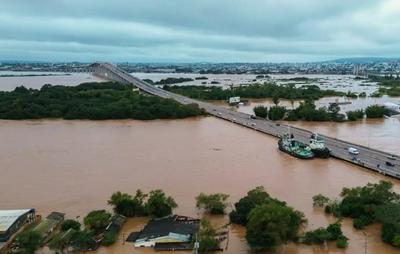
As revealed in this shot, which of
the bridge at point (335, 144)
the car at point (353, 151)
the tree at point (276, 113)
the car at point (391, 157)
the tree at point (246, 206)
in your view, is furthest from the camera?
the tree at point (276, 113)

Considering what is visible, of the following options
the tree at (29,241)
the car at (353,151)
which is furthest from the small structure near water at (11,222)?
the car at (353,151)

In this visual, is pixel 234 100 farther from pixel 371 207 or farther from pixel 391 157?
pixel 371 207

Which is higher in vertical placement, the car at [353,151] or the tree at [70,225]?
the car at [353,151]

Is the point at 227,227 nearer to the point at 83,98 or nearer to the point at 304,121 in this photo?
the point at 304,121

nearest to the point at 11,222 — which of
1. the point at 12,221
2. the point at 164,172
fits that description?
the point at 12,221

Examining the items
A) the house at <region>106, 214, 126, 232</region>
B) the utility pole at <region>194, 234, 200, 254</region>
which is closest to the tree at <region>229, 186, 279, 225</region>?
the utility pole at <region>194, 234, 200, 254</region>

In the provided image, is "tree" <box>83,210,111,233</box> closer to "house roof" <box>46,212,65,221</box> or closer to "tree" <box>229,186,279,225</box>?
"house roof" <box>46,212,65,221</box>

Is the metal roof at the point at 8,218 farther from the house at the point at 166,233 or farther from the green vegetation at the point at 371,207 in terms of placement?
the green vegetation at the point at 371,207

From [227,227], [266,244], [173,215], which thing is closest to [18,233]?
[173,215]
